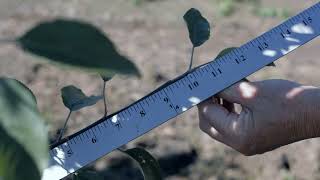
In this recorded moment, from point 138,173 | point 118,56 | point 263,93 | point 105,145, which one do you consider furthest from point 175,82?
point 138,173

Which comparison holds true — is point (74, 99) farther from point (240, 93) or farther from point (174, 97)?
point (240, 93)

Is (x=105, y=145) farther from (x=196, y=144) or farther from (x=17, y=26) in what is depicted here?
(x=17, y=26)

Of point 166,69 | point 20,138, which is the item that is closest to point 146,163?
point 20,138

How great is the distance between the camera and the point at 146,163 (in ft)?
3.05

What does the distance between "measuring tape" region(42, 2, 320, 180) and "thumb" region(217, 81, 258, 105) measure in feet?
0.29

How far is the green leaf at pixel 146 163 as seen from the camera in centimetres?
92

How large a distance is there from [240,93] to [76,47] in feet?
2.24

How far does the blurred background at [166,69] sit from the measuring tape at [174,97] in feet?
4.94

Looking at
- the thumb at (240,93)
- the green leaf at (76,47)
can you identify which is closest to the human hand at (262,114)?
the thumb at (240,93)

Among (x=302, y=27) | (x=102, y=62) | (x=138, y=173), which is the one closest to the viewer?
(x=102, y=62)

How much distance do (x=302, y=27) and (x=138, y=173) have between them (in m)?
1.84

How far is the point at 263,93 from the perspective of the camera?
45.0 inches

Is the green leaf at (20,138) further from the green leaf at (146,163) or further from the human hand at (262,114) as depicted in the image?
the human hand at (262,114)

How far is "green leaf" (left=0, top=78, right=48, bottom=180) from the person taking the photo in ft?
1.45
